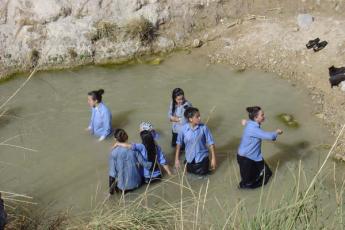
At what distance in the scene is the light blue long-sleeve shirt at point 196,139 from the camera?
771 cm

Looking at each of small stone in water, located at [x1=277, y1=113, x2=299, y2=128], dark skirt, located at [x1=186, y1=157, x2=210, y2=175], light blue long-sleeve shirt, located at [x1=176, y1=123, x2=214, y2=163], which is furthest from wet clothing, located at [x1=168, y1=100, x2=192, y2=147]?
small stone in water, located at [x1=277, y1=113, x2=299, y2=128]

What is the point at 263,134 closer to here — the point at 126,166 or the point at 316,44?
the point at 126,166

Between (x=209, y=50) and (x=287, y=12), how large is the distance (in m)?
1.93

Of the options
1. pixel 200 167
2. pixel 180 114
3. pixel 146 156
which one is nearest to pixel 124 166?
pixel 146 156

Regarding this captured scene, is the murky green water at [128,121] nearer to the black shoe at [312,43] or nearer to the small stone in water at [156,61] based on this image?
the small stone in water at [156,61]

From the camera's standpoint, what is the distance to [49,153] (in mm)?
9172

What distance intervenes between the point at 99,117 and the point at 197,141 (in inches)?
77.3

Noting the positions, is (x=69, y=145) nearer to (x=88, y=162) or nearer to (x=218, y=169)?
(x=88, y=162)

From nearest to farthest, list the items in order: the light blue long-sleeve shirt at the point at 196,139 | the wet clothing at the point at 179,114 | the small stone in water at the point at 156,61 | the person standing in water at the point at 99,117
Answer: the light blue long-sleeve shirt at the point at 196,139 → the wet clothing at the point at 179,114 → the person standing in water at the point at 99,117 → the small stone in water at the point at 156,61

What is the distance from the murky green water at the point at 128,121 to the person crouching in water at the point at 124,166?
363mm

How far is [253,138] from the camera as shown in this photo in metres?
7.50

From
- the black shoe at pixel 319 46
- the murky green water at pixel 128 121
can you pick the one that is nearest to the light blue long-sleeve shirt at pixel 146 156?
the murky green water at pixel 128 121

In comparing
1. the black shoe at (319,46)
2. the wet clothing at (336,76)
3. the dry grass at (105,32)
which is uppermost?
the dry grass at (105,32)

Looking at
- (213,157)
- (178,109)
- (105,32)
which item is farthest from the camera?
(105,32)
